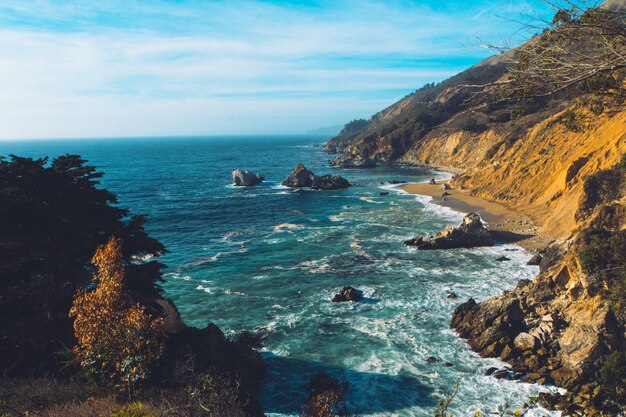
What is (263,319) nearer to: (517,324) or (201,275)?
(201,275)

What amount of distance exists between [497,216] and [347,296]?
34.9 metres

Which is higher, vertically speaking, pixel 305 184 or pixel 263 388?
pixel 305 184

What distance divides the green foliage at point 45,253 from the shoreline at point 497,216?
4087 centimetres

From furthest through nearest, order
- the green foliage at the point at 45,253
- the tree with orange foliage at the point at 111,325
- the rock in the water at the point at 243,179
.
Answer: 1. the rock in the water at the point at 243,179
2. the green foliage at the point at 45,253
3. the tree with orange foliage at the point at 111,325

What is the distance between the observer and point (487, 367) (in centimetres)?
2348

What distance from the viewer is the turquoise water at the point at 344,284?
2255 centimetres

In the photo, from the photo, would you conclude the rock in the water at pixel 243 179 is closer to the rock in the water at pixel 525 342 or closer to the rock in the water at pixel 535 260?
the rock in the water at pixel 535 260

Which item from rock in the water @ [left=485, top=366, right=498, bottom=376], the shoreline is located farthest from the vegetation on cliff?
the shoreline

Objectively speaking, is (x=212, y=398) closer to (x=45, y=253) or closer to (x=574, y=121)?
(x=45, y=253)

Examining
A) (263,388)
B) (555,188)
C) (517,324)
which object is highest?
(555,188)

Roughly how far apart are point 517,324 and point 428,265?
52.1ft

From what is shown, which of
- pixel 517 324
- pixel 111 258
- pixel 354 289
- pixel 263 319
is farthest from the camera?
pixel 354 289

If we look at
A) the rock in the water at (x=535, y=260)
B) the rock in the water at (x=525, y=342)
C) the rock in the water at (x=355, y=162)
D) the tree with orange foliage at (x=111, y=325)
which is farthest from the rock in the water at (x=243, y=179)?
the tree with orange foliage at (x=111, y=325)

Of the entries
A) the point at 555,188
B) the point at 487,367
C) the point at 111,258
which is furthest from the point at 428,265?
the point at 111,258
